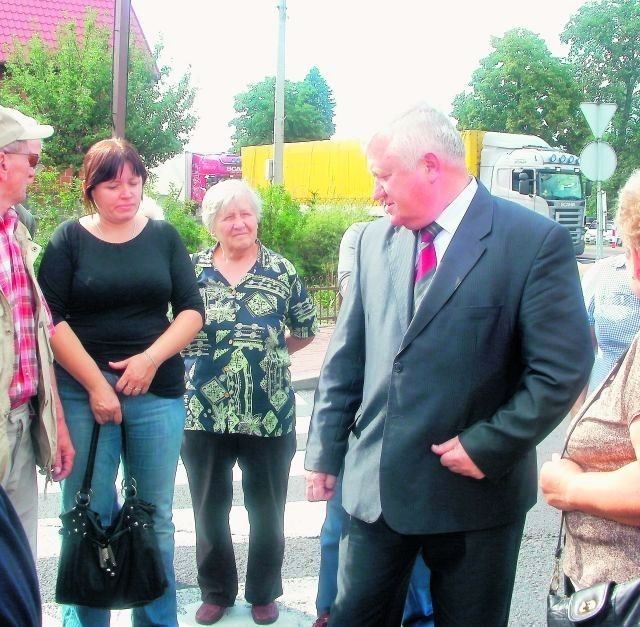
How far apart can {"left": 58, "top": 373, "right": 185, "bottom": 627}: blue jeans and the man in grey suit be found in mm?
984

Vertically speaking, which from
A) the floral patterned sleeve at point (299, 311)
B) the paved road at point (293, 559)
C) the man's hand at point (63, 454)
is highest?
the floral patterned sleeve at point (299, 311)

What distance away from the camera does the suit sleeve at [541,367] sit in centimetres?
224

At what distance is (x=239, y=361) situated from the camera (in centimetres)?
358

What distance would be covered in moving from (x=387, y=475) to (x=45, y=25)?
21018 mm

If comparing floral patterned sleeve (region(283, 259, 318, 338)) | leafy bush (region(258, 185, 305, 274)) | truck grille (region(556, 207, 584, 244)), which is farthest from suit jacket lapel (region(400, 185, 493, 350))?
truck grille (region(556, 207, 584, 244))

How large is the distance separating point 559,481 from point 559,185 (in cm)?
2449

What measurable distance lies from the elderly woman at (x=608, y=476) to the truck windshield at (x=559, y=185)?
2354cm

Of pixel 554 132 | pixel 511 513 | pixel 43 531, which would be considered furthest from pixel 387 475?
pixel 554 132

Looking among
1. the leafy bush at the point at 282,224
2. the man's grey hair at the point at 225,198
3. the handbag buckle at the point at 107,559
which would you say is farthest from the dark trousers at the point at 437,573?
the leafy bush at the point at 282,224

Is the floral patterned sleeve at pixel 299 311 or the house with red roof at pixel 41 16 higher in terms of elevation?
the house with red roof at pixel 41 16

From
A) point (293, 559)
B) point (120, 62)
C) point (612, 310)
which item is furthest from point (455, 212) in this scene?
point (120, 62)

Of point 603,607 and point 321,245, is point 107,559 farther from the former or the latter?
point 321,245

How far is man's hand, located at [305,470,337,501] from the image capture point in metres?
2.64

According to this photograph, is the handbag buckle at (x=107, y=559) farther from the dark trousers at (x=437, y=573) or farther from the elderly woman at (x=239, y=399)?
the dark trousers at (x=437, y=573)
